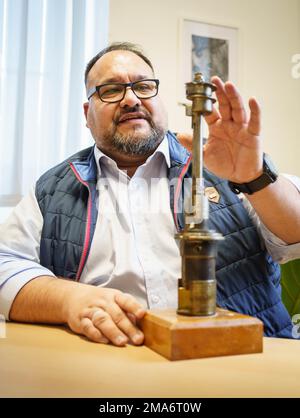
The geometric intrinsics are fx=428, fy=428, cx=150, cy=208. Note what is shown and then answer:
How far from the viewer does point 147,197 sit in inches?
49.5

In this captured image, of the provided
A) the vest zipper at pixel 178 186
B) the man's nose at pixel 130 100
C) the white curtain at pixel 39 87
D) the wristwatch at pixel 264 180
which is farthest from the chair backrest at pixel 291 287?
the white curtain at pixel 39 87

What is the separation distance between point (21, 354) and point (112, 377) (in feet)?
0.59

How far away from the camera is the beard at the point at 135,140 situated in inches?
49.2

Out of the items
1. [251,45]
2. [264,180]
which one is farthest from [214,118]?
[251,45]

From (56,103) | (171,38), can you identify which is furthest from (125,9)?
(56,103)

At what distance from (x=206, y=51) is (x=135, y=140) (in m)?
1.46

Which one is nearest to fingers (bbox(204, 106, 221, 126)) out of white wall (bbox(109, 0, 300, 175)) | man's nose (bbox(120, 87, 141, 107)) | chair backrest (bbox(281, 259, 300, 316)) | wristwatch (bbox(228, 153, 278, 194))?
wristwatch (bbox(228, 153, 278, 194))

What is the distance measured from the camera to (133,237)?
1.18 m

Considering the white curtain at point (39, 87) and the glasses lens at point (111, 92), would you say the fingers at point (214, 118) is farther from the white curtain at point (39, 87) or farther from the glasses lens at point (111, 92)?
the white curtain at point (39, 87)

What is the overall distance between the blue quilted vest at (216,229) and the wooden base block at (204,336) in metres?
0.41

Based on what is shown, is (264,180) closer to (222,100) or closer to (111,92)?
(222,100)

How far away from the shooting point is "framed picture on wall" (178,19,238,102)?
95.3 inches

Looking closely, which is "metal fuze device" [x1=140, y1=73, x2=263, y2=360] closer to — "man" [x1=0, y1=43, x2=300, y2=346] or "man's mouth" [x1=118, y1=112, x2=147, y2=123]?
"man" [x1=0, y1=43, x2=300, y2=346]

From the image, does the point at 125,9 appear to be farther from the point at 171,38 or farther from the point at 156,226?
the point at 156,226
